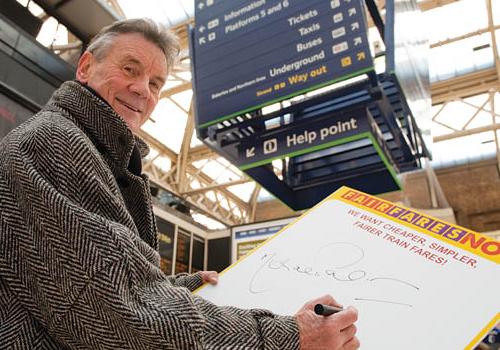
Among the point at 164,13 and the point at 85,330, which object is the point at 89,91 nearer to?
the point at 85,330

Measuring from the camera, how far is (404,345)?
0.94m

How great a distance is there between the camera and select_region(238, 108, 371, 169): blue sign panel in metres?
2.94

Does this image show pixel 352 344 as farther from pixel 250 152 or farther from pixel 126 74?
pixel 250 152

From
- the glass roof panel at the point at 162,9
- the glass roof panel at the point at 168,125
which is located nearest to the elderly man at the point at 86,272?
the glass roof panel at the point at 162,9

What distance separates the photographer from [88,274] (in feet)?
2.40

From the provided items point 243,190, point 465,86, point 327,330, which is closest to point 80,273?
point 327,330

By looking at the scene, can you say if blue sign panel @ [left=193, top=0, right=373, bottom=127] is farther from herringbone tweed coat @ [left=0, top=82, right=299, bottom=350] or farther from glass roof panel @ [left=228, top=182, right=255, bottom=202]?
glass roof panel @ [left=228, top=182, right=255, bottom=202]

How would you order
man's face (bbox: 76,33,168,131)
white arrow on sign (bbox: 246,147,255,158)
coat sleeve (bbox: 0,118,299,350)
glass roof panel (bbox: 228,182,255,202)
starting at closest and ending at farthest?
coat sleeve (bbox: 0,118,299,350) < man's face (bbox: 76,33,168,131) < white arrow on sign (bbox: 246,147,255,158) < glass roof panel (bbox: 228,182,255,202)

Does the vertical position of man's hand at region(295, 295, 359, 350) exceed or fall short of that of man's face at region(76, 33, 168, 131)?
it falls short

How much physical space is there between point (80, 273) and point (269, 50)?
2.71 metres

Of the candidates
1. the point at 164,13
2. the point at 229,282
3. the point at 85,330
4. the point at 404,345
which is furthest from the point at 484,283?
the point at 164,13

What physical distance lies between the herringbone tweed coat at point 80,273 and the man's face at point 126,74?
1.21 feet
